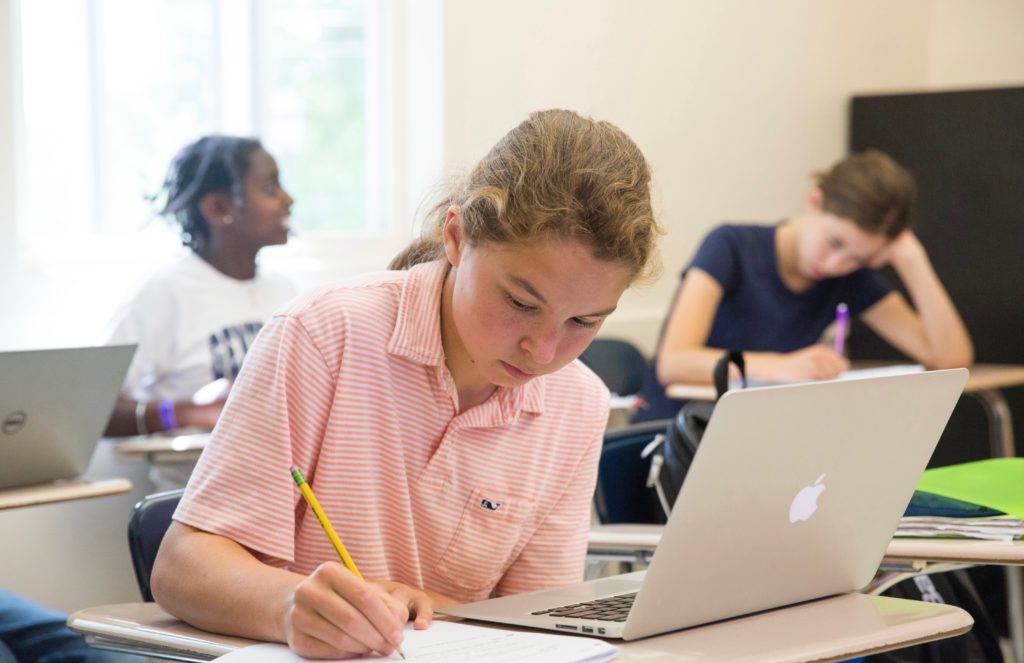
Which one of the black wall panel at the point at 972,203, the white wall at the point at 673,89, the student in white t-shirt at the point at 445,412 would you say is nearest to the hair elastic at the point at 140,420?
the white wall at the point at 673,89

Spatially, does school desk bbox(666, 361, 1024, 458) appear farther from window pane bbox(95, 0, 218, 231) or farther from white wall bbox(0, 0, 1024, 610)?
window pane bbox(95, 0, 218, 231)

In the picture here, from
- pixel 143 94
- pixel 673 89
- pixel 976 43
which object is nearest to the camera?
pixel 143 94

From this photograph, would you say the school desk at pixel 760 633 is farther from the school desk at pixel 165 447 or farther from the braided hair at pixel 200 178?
the braided hair at pixel 200 178

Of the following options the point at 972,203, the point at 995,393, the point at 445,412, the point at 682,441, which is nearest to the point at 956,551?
the point at 682,441

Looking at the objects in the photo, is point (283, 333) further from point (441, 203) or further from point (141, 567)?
point (141, 567)

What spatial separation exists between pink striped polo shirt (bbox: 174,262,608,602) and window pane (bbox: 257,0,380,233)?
2157 millimetres

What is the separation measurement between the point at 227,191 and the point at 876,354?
8.23ft

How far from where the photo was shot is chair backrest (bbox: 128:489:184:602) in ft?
4.74

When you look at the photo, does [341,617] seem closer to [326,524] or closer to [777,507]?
[326,524]

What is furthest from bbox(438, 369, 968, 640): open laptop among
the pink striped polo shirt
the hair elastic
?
the hair elastic

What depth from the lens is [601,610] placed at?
118 cm

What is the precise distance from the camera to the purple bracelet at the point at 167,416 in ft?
8.55

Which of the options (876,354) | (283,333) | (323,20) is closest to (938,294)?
(876,354)

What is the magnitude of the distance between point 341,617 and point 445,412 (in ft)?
1.28
